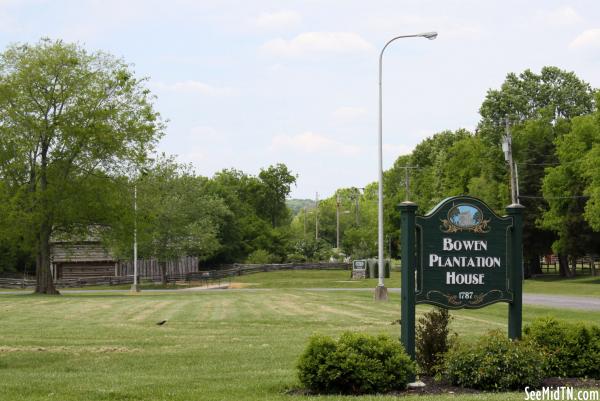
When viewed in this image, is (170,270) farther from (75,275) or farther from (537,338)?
(537,338)

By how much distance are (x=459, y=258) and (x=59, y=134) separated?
127 ft

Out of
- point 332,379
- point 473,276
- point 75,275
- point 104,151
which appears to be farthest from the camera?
point 75,275

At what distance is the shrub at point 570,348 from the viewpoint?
11.3 metres

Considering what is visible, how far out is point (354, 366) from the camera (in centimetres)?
1011

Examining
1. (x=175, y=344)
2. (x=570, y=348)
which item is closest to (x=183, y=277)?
(x=175, y=344)

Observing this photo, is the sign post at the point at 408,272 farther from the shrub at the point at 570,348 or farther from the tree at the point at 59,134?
the tree at the point at 59,134

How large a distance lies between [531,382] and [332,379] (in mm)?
2625

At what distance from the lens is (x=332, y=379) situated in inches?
396

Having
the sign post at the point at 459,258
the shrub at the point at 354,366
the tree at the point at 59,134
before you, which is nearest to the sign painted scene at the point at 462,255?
the sign post at the point at 459,258

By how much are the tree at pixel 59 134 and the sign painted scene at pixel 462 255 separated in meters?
36.6

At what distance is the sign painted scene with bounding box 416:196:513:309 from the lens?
36.7ft

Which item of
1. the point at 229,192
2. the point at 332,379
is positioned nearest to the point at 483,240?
the point at 332,379
